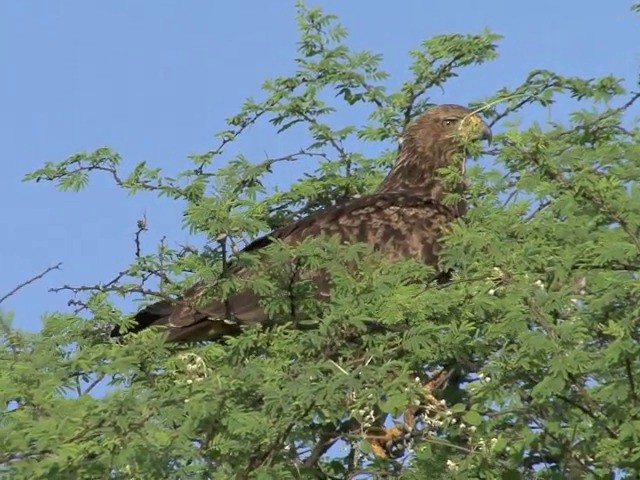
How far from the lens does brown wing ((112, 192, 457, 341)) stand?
1006cm

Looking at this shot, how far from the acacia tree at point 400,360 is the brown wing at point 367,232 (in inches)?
27.5

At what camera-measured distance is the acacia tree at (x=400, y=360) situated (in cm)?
674

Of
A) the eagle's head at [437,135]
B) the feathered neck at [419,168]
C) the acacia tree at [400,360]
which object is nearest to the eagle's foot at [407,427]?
the acacia tree at [400,360]

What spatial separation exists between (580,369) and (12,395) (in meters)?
2.26

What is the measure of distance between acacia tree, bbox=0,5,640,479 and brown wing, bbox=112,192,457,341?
70 centimetres

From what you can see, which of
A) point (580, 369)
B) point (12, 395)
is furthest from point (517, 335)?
point (12, 395)

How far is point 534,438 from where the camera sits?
294 inches

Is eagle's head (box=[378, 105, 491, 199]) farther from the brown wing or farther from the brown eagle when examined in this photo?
the brown wing

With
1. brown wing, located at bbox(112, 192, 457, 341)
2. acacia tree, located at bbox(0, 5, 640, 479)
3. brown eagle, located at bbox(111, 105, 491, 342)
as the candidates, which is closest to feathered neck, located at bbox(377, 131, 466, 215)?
brown eagle, located at bbox(111, 105, 491, 342)

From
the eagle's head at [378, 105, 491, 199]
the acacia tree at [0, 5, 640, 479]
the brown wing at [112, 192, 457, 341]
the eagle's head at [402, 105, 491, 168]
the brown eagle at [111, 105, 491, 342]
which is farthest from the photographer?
the eagle's head at [402, 105, 491, 168]

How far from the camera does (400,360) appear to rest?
764 centimetres

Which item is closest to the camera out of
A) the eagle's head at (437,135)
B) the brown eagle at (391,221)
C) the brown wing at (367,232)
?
the brown eagle at (391,221)

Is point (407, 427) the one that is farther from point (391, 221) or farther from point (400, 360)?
point (391, 221)

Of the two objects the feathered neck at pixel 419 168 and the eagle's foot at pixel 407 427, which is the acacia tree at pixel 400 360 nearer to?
Result: the eagle's foot at pixel 407 427
